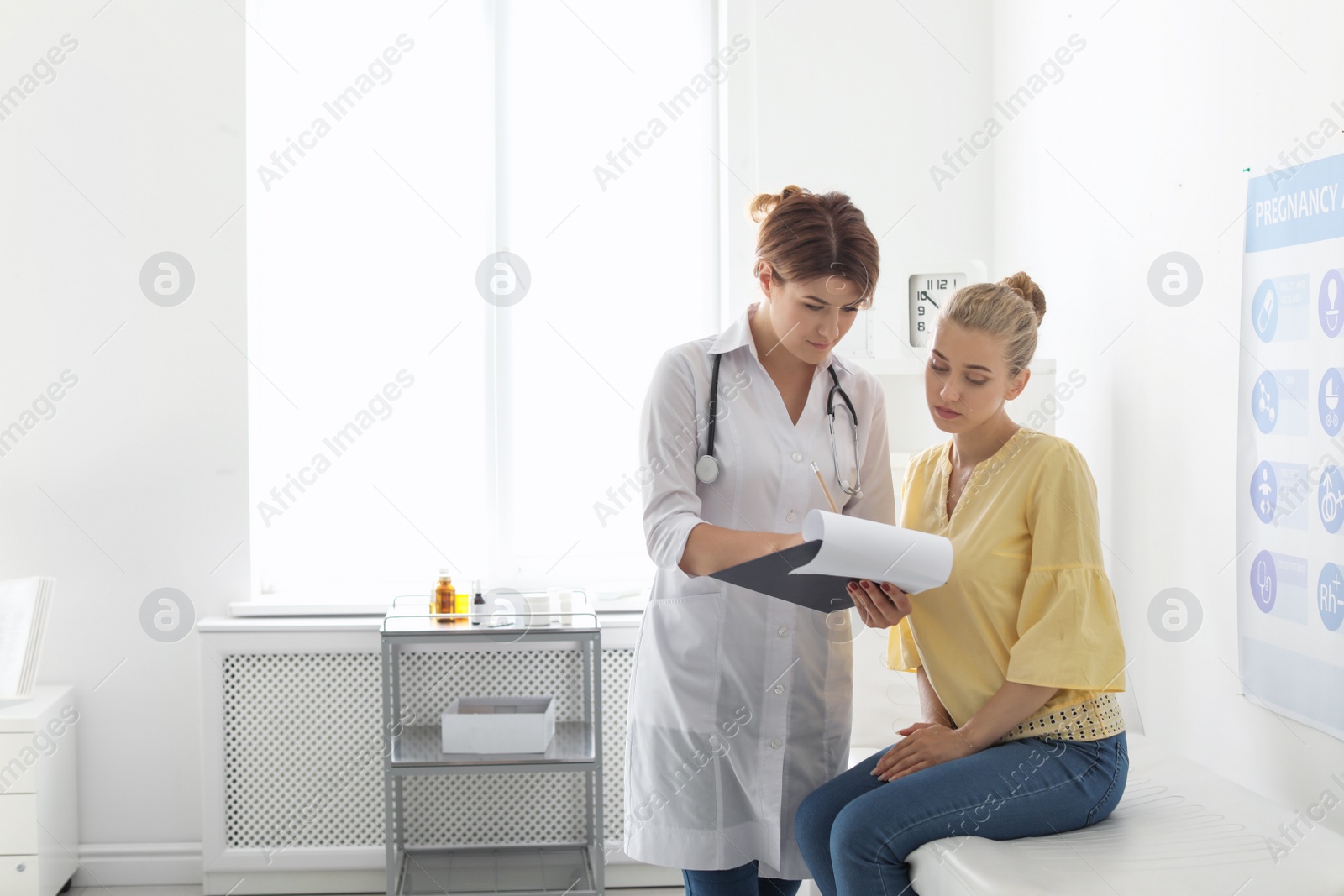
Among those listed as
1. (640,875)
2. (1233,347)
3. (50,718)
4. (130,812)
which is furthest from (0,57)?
(1233,347)

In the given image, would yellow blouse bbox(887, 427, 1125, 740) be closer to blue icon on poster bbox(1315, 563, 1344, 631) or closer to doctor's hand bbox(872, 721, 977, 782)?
doctor's hand bbox(872, 721, 977, 782)

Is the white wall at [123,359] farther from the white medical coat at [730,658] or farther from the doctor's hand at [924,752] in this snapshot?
the doctor's hand at [924,752]

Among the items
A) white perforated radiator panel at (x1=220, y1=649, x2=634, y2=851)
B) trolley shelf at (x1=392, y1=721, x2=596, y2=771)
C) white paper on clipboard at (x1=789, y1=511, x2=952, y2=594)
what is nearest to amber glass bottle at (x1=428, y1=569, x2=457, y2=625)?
white perforated radiator panel at (x1=220, y1=649, x2=634, y2=851)

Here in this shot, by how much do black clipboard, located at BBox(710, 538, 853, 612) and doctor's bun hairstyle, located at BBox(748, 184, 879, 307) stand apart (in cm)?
45

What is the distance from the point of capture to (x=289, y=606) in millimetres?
2863

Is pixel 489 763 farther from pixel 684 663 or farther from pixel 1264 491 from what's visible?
pixel 1264 491

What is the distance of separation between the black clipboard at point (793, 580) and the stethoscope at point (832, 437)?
19 centimetres

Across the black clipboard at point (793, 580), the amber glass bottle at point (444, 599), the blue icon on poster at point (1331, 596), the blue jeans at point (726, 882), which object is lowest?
the blue jeans at point (726, 882)

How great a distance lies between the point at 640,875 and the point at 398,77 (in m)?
2.52

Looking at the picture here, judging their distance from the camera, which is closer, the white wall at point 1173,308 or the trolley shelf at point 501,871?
the white wall at point 1173,308

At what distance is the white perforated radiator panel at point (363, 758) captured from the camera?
279 cm

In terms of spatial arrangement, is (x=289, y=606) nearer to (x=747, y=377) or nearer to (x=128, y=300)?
(x=128, y=300)

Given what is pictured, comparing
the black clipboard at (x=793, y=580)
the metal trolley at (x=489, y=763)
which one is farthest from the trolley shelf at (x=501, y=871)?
the black clipboard at (x=793, y=580)

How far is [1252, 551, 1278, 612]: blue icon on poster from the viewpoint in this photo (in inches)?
67.7
